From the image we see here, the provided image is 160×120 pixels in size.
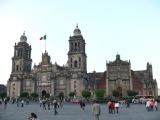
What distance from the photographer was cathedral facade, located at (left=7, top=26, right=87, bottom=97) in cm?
8550

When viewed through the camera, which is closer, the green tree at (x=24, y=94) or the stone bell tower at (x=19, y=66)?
the green tree at (x=24, y=94)

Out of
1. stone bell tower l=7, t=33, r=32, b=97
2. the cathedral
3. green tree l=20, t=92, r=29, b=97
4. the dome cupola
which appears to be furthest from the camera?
stone bell tower l=7, t=33, r=32, b=97

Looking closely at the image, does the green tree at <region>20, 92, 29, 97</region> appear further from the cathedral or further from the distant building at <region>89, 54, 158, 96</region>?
the distant building at <region>89, 54, 158, 96</region>

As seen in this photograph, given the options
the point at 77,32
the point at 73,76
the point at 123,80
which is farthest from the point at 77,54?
the point at 123,80

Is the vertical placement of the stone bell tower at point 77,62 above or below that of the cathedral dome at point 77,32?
below

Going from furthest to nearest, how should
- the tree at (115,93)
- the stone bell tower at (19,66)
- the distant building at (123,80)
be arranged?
the stone bell tower at (19,66) < the distant building at (123,80) < the tree at (115,93)

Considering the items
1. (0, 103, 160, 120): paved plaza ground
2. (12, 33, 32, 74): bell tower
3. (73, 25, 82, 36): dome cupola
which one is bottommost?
(0, 103, 160, 120): paved plaza ground

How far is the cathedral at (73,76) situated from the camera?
8256 centimetres

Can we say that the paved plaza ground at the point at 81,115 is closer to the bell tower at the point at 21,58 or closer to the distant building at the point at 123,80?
the distant building at the point at 123,80

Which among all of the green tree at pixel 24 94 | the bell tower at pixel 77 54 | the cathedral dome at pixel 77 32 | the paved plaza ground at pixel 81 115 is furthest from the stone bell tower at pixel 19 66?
the paved plaza ground at pixel 81 115

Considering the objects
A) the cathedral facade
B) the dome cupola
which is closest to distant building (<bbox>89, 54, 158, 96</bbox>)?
the cathedral facade

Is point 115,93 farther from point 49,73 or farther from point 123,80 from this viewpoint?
point 49,73

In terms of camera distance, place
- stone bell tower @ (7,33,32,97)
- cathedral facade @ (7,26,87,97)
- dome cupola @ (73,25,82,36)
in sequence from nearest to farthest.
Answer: cathedral facade @ (7,26,87,97), dome cupola @ (73,25,82,36), stone bell tower @ (7,33,32,97)

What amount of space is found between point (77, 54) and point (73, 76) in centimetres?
691
